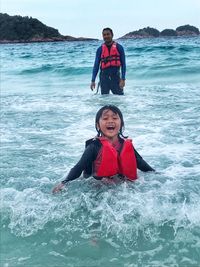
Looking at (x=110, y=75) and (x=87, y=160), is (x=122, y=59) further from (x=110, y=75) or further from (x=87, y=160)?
(x=87, y=160)

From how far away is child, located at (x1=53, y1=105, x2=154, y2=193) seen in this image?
3.97 metres

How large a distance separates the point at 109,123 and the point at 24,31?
86.8 m

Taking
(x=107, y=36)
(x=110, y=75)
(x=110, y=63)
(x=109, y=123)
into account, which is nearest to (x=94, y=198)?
(x=109, y=123)


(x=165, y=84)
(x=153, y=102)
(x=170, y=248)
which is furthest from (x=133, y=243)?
(x=165, y=84)

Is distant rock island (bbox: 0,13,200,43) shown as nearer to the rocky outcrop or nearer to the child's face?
the rocky outcrop

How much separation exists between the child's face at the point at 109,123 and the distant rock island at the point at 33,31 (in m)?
81.2

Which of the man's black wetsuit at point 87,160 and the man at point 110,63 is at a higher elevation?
the man at point 110,63

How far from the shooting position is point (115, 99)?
32.0 feet

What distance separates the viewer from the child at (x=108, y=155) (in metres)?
3.97

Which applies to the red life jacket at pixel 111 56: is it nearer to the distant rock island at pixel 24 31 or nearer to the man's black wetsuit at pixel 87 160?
the man's black wetsuit at pixel 87 160

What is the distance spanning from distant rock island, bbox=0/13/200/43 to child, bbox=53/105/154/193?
266 feet

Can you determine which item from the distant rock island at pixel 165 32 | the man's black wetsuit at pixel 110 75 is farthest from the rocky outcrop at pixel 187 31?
the man's black wetsuit at pixel 110 75

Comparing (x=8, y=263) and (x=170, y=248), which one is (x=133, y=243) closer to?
(x=170, y=248)

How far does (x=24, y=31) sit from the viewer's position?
8706cm
